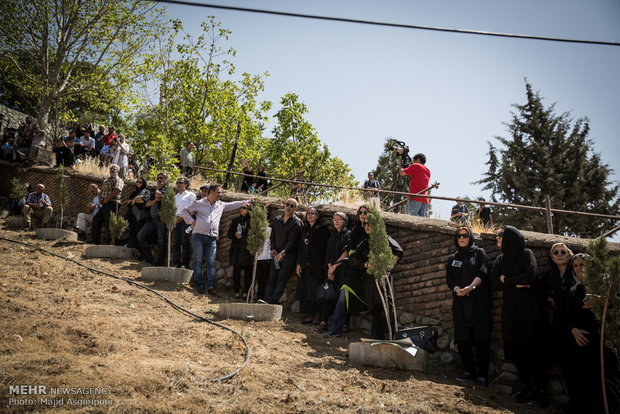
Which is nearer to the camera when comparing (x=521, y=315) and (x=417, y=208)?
(x=521, y=315)

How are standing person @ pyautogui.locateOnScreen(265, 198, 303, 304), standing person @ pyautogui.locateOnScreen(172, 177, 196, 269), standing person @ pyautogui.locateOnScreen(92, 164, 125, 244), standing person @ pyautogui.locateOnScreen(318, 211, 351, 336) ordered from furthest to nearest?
standing person @ pyautogui.locateOnScreen(92, 164, 125, 244), standing person @ pyautogui.locateOnScreen(172, 177, 196, 269), standing person @ pyautogui.locateOnScreen(265, 198, 303, 304), standing person @ pyautogui.locateOnScreen(318, 211, 351, 336)

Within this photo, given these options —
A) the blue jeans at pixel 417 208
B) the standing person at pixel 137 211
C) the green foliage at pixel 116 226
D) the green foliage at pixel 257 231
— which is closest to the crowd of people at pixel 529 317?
the blue jeans at pixel 417 208

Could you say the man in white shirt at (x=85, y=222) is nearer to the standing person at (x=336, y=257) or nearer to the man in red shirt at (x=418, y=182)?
the standing person at (x=336, y=257)

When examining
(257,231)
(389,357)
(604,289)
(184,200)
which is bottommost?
(389,357)

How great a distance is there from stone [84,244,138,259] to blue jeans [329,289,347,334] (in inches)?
224

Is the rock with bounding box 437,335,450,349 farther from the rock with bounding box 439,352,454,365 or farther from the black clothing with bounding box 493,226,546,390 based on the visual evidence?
the black clothing with bounding box 493,226,546,390

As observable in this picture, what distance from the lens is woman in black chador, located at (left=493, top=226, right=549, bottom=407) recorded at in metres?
5.71

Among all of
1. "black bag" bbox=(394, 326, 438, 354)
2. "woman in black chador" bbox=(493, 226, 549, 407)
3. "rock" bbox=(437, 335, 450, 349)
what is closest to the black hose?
"black bag" bbox=(394, 326, 438, 354)

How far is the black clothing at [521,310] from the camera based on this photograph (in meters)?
5.79

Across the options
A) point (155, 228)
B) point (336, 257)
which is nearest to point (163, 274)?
point (155, 228)

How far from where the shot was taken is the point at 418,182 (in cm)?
990

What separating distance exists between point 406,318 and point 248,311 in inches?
104

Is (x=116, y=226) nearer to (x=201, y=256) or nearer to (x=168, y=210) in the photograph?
(x=168, y=210)

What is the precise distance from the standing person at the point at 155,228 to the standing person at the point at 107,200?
1.34 metres
